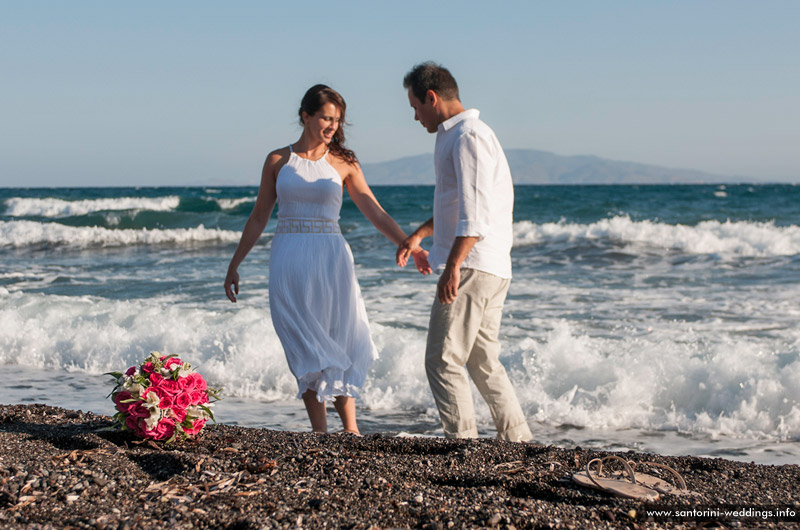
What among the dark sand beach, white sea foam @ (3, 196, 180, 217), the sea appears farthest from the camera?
white sea foam @ (3, 196, 180, 217)

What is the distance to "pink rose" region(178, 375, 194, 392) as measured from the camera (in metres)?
3.27

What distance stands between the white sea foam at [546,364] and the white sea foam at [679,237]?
9108mm

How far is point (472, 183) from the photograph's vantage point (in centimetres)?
322

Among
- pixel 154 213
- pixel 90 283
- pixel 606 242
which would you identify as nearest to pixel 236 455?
pixel 90 283

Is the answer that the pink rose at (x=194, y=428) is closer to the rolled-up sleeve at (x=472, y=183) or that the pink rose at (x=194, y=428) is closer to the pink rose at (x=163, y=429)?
the pink rose at (x=163, y=429)

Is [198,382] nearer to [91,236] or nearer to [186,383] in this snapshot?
[186,383]

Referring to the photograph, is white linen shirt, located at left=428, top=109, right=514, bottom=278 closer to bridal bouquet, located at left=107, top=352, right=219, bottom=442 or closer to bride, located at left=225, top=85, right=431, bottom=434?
bride, located at left=225, top=85, right=431, bottom=434

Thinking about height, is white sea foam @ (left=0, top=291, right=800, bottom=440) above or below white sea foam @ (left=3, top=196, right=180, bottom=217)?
below

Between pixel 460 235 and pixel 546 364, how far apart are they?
9.90 ft

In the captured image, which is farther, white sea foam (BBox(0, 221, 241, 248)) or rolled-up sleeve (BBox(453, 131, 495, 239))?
white sea foam (BBox(0, 221, 241, 248))

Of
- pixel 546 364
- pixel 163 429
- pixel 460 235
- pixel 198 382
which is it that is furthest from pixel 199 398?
pixel 546 364

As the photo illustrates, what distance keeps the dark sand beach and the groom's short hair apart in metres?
1.63

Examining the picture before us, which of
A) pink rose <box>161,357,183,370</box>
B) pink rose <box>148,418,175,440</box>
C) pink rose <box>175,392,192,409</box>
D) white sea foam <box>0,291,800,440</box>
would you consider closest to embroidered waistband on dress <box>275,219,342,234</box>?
pink rose <box>161,357,183,370</box>

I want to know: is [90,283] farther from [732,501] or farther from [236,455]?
[732,501]
